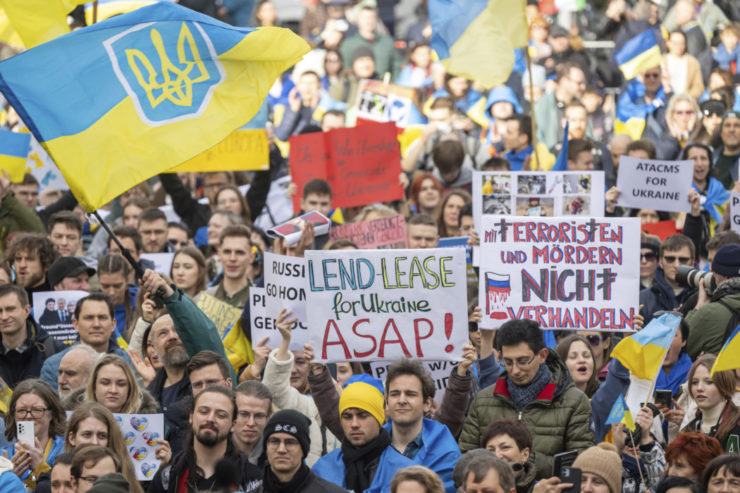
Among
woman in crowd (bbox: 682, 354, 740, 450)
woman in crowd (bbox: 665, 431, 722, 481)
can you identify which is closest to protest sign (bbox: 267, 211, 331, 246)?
woman in crowd (bbox: 682, 354, 740, 450)

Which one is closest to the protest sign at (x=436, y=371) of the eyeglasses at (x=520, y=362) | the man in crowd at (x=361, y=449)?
the eyeglasses at (x=520, y=362)

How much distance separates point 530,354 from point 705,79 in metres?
12.0

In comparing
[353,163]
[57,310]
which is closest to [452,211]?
[353,163]

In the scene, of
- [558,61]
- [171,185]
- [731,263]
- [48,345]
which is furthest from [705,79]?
[48,345]

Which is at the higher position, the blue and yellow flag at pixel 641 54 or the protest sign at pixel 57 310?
the blue and yellow flag at pixel 641 54

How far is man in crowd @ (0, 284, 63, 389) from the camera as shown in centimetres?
1033

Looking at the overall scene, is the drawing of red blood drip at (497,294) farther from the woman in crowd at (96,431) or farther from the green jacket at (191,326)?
the woman in crowd at (96,431)

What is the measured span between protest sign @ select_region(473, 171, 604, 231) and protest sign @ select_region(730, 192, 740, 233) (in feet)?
3.43

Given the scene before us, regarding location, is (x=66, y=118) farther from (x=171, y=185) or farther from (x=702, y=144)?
(x=702, y=144)

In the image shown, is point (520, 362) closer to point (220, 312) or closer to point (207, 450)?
point (207, 450)

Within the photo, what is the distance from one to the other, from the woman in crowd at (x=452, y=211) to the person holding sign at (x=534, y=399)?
4447 millimetres

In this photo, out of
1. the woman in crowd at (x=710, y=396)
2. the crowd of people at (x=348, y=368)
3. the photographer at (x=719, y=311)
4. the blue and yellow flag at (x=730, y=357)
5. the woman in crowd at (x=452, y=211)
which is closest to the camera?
the crowd of people at (x=348, y=368)

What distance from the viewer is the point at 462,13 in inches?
544

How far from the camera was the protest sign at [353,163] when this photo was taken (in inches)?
555
